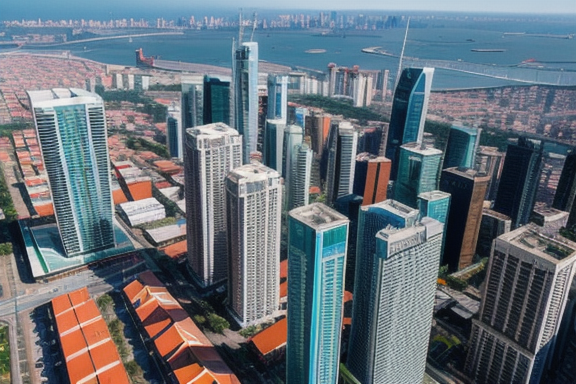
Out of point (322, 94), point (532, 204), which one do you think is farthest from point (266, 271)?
point (322, 94)

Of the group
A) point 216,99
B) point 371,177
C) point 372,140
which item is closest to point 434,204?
point 371,177

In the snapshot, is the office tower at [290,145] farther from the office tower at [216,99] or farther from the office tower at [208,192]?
the office tower at [216,99]

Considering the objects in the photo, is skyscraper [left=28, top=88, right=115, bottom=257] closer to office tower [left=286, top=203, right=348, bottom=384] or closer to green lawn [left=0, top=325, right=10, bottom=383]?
green lawn [left=0, top=325, right=10, bottom=383]

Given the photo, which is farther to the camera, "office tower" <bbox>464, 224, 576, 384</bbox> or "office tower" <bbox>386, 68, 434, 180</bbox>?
"office tower" <bbox>386, 68, 434, 180</bbox>

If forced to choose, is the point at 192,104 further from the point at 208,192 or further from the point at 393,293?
the point at 393,293

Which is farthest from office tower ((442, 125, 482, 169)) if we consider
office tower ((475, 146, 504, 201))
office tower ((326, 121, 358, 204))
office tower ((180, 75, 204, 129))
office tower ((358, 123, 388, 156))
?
office tower ((180, 75, 204, 129))

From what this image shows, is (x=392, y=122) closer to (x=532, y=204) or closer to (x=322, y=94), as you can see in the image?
(x=532, y=204)

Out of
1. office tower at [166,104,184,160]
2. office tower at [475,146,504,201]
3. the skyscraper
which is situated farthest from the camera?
office tower at [166,104,184,160]
